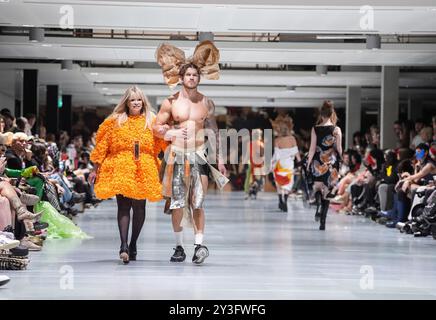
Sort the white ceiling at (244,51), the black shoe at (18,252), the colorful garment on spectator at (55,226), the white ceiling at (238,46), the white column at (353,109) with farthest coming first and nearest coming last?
the white column at (353,109) < the white ceiling at (244,51) < the white ceiling at (238,46) < the colorful garment on spectator at (55,226) < the black shoe at (18,252)

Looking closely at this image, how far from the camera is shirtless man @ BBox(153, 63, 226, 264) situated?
7.82 m

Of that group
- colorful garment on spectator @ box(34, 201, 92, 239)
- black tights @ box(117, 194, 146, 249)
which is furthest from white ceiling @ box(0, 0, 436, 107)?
black tights @ box(117, 194, 146, 249)

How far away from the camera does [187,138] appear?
310 inches

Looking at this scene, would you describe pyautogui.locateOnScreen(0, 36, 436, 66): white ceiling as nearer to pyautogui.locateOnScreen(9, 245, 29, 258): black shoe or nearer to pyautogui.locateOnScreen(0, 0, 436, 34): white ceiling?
pyautogui.locateOnScreen(0, 0, 436, 34): white ceiling

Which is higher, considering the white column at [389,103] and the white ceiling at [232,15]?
the white ceiling at [232,15]

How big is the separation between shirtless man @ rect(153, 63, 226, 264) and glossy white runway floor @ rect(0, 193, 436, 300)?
14.4 inches

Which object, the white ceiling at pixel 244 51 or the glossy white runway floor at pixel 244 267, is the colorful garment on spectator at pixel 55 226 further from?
the white ceiling at pixel 244 51

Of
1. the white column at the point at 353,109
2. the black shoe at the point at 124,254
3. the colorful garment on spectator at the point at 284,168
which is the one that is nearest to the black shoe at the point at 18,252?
the black shoe at the point at 124,254

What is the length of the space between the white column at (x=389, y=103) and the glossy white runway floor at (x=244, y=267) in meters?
6.67

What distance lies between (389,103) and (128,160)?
1207 cm

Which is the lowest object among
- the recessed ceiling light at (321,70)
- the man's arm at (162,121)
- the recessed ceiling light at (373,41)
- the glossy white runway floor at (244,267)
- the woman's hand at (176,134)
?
the glossy white runway floor at (244,267)

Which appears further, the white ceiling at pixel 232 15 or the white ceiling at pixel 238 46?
the white ceiling at pixel 238 46

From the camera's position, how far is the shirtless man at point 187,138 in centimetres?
782
